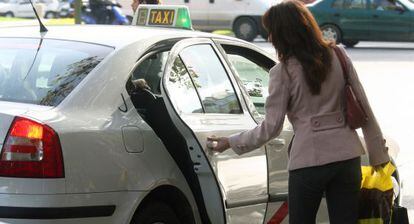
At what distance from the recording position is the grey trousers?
3852 millimetres

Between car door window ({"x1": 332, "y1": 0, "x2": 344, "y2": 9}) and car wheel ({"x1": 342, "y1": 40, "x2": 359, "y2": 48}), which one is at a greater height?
car door window ({"x1": 332, "y1": 0, "x2": 344, "y2": 9})

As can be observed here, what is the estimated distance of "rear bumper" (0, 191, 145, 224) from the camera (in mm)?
3508

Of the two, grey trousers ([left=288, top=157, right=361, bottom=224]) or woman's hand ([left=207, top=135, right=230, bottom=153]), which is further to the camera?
woman's hand ([left=207, top=135, right=230, bottom=153])

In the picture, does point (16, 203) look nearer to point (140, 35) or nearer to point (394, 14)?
point (140, 35)

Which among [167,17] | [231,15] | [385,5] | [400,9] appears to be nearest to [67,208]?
[167,17]

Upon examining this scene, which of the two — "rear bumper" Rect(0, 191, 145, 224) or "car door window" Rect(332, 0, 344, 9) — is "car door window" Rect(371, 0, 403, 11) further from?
"rear bumper" Rect(0, 191, 145, 224)

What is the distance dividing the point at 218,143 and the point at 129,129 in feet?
1.68

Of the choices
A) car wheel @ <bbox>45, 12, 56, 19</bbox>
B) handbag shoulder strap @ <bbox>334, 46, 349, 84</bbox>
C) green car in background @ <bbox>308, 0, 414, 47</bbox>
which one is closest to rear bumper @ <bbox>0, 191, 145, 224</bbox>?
handbag shoulder strap @ <bbox>334, 46, 349, 84</bbox>

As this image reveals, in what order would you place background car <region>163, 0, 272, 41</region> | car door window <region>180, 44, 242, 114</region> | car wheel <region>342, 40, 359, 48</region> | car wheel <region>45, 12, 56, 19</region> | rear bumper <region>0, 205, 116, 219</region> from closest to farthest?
rear bumper <region>0, 205, 116, 219</region> < car door window <region>180, 44, 242, 114</region> < car wheel <region>342, 40, 359, 48</region> < background car <region>163, 0, 272, 41</region> < car wheel <region>45, 12, 56, 19</region>

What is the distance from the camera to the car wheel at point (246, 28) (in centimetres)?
2533

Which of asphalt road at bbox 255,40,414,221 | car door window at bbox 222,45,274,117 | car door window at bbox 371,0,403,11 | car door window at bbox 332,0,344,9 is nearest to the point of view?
car door window at bbox 222,45,274,117

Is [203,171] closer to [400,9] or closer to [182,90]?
[182,90]

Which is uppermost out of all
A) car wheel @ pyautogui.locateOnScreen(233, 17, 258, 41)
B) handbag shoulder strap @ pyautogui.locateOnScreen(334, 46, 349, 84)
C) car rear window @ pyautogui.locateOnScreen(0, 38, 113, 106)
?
handbag shoulder strap @ pyautogui.locateOnScreen(334, 46, 349, 84)

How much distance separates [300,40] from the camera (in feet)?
12.6
